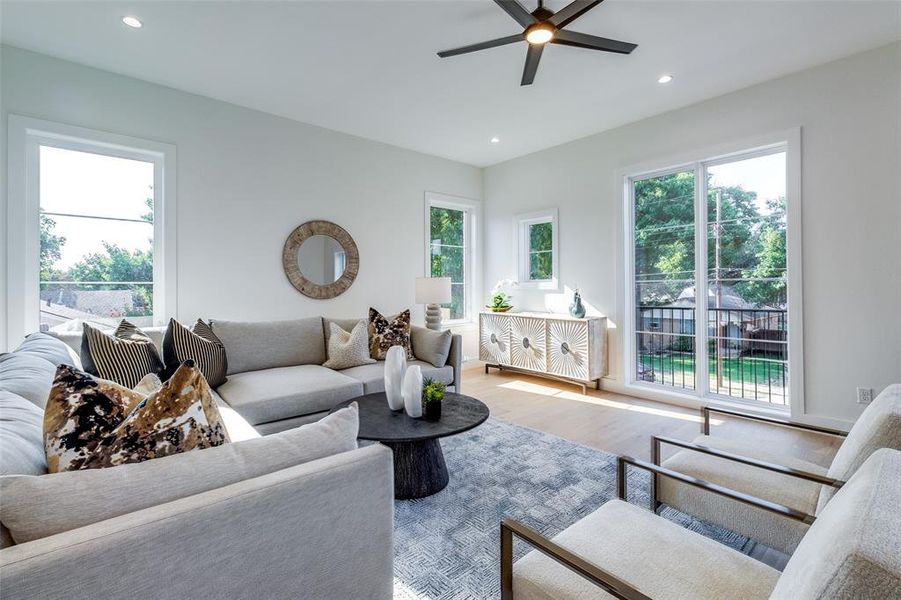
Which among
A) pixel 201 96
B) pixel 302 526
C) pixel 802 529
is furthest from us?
pixel 201 96

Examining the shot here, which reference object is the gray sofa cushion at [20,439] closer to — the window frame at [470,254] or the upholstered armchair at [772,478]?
the upholstered armchair at [772,478]

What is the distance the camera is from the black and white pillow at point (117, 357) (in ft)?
7.50

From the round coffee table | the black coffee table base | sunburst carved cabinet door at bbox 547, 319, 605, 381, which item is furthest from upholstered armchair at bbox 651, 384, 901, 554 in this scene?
sunburst carved cabinet door at bbox 547, 319, 605, 381

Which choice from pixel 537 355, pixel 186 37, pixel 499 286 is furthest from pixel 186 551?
pixel 499 286

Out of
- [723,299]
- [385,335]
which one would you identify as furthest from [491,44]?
[723,299]

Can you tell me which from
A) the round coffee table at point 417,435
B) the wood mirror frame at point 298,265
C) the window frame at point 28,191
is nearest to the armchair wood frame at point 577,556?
the round coffee table at point 417,435

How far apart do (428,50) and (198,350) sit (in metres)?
2.64

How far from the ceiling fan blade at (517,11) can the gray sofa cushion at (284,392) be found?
2557 millimetres

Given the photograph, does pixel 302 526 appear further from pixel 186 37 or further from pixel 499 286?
pixel 499 286

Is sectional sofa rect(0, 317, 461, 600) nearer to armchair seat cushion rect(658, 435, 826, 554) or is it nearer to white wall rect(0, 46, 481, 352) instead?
armchair seat cushion rect(658, 435, 826, 554)

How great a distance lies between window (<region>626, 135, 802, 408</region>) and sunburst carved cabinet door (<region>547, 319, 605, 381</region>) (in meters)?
0.37

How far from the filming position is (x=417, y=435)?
Result: 2.03 meters

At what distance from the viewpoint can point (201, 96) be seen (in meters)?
3.65

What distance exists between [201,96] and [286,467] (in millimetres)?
3864
